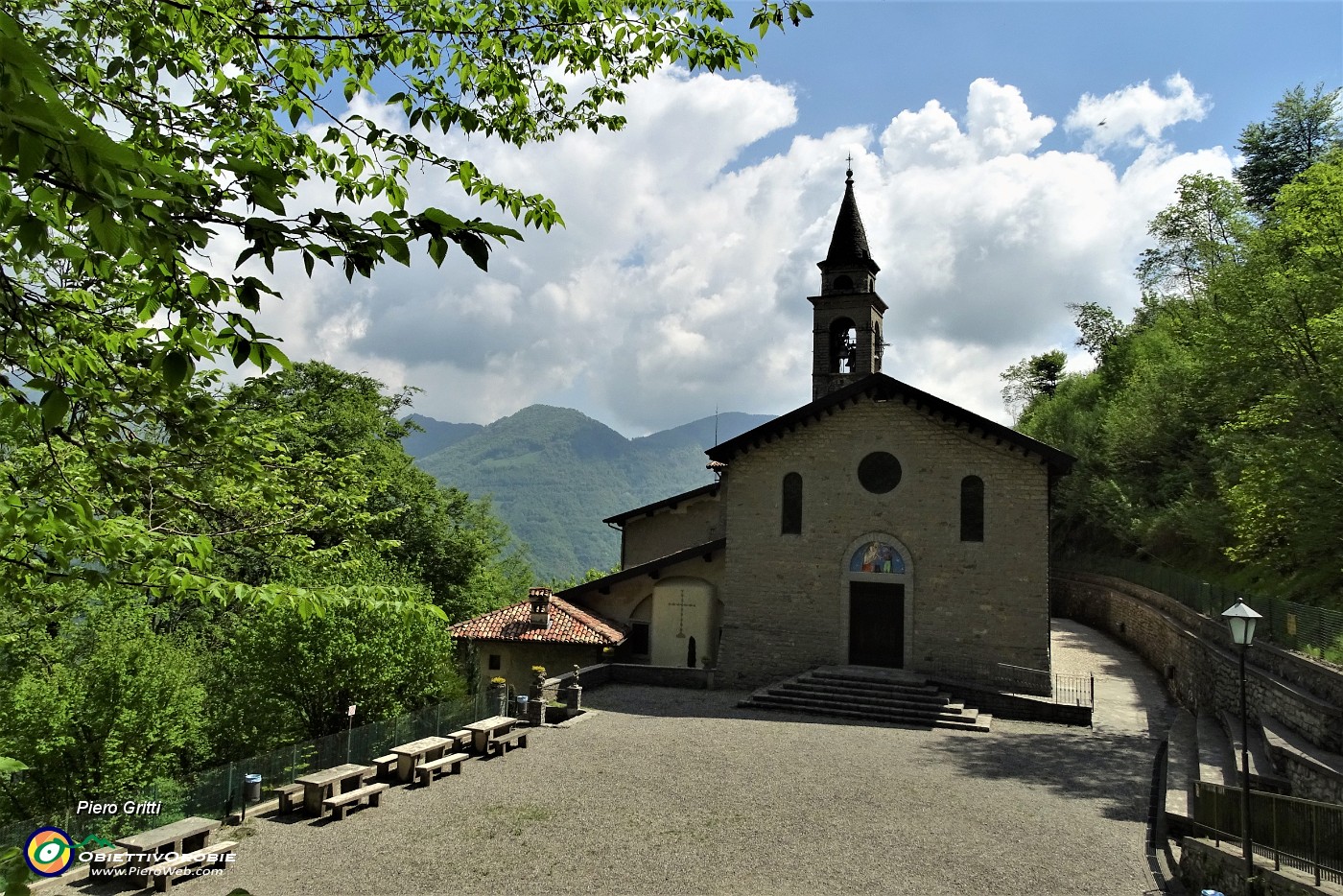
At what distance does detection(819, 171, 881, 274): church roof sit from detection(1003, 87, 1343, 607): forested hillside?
956cm

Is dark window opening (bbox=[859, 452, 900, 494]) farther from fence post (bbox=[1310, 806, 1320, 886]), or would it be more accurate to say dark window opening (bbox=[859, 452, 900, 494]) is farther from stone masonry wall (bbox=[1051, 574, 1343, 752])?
fence post (bbox=[1310, 806, 1320, 886])

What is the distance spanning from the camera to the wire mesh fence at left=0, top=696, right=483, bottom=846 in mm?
10781

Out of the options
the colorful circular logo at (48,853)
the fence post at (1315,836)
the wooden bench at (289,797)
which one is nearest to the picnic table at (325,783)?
the wooden bench at (289,797)

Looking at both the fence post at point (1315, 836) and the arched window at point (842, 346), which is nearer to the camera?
the fence post at point (1315, 836)

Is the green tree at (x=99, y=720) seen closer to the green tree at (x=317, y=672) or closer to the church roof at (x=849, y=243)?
the green tree at (x=317, y=672)

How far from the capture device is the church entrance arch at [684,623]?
82.0 ft

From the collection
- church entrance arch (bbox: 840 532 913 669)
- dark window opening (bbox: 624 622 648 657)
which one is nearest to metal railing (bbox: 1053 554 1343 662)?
church entrance arch (bbox: 840 532 913 669)

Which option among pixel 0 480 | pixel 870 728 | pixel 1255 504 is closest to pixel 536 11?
pixel 0 480

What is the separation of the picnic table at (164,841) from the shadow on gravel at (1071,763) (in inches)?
468

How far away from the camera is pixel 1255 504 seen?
1922 cm

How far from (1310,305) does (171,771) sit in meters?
27.2

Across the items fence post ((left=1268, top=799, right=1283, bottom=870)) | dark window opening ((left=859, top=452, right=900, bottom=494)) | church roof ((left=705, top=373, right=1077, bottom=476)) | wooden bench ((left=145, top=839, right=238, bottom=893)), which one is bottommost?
wooden bench ((left=145, top=839, right=238, bottom=893))

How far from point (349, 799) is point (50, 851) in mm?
3516

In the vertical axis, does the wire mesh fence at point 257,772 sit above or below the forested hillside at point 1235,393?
below
